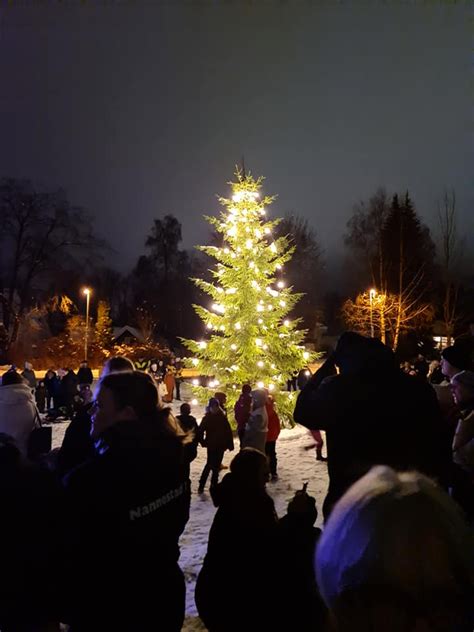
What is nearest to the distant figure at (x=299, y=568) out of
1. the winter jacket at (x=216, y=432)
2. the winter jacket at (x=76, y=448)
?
the winter jacket at (x=76, y=448)

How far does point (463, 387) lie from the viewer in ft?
16.7

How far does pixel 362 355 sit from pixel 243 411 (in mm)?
7103

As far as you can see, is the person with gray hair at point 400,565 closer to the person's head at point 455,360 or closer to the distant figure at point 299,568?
the distant figure at point 299,568

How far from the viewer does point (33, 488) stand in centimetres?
232

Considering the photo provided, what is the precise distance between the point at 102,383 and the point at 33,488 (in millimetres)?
717

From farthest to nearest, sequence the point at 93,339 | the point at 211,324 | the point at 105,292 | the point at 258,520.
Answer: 1. the point at 105,292
2. the point at 93,339
3. the point at 211,324
4. the point at 258,520

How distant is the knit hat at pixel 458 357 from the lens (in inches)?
224

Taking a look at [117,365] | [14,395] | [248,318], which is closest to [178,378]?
[248,318]

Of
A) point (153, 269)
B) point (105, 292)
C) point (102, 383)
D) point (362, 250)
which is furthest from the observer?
point (105, 292)

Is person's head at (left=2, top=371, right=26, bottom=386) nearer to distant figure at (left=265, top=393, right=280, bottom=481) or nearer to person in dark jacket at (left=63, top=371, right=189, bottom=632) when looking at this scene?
person in dark jacket at (left=63, top=371, right=189, bottom=632)

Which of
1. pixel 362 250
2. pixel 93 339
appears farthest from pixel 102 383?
pixel 362 250

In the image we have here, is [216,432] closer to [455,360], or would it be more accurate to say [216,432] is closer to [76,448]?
[455,360]

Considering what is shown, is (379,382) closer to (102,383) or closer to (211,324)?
(102,383)

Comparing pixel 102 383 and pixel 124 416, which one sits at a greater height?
pixel 102 383
